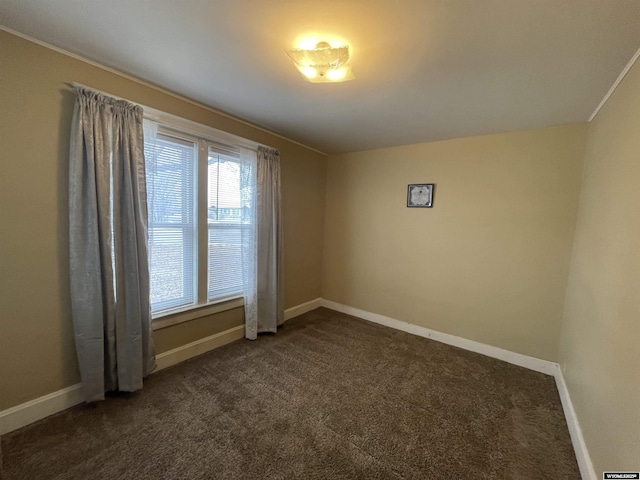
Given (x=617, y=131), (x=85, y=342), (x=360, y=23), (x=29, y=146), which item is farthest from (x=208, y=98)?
(x=617, y=131)

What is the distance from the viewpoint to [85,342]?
1798 millimetres

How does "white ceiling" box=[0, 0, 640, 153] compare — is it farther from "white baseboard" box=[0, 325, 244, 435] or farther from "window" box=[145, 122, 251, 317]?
"white baseboard" box=[0, 325, 244, 435]

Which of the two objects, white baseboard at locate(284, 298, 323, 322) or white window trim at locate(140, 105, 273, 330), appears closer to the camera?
white window trim at locate(140, 105, 273, 330)

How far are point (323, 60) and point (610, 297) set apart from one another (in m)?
2.11

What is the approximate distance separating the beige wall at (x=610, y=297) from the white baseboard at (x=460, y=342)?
17.7 inches

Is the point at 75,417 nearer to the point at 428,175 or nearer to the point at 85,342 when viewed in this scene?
the point at 85,342

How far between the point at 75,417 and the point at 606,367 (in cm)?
326

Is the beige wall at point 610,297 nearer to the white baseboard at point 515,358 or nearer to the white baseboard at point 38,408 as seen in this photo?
the white baseboard at point 515,358

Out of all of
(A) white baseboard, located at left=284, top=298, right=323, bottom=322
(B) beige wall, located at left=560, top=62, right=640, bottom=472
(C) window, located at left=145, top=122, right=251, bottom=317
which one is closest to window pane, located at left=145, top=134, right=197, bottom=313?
(C) window, located at left=145, top=122, right=251, bottom=317

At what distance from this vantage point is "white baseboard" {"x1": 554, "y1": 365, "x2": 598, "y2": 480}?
1.42 m

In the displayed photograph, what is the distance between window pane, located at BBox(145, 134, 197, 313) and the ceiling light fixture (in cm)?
140

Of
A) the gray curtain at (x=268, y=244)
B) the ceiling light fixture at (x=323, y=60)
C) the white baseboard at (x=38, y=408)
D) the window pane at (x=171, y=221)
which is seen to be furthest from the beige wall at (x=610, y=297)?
the white baseboard at (x=38, y=408)

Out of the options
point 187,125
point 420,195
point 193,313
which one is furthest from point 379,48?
point 193,313

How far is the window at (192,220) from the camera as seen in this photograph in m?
2.23
